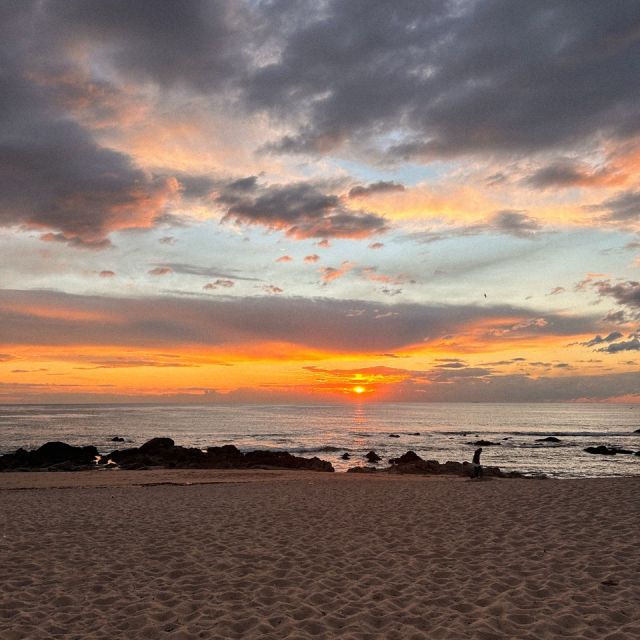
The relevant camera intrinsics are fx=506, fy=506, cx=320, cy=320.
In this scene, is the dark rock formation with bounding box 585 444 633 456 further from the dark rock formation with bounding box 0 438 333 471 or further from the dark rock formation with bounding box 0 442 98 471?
the dark rock formation with bounding box 0 442 98 471

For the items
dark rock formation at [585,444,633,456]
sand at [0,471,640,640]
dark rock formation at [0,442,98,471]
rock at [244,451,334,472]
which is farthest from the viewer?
dark rock formation at [585,444,633,456]

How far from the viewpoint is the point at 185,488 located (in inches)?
864

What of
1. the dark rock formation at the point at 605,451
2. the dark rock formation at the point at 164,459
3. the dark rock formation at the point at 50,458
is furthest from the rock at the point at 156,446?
the dark rock formation at the point at 605,451

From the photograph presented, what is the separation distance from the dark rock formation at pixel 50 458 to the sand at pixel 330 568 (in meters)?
23.3

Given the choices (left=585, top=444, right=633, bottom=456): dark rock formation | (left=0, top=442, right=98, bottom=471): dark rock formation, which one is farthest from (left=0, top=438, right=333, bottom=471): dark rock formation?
(left=585, top=444, right=633, bottom=456): dark rock formation

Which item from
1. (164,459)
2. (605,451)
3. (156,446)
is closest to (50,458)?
(156,446)

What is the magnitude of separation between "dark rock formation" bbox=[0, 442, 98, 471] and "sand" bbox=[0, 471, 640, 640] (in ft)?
76.4

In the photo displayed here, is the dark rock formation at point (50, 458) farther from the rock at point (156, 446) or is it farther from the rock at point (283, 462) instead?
the rock at point (283, 462)

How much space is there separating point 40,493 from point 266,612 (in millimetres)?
17781

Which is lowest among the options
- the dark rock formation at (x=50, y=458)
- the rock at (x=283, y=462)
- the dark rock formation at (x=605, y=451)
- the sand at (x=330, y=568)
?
the dark rock formation at (x=605, y=451)

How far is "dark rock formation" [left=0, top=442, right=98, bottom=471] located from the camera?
3628 centimetres

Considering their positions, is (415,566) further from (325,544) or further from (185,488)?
(185,488)

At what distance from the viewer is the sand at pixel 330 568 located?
655 cm

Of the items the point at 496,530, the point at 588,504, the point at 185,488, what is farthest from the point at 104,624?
the point at 185,488
